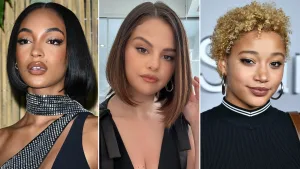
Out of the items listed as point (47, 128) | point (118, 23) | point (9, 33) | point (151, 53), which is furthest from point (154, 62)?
point (9, 33)

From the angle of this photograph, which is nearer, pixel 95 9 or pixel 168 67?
pixel 168 67

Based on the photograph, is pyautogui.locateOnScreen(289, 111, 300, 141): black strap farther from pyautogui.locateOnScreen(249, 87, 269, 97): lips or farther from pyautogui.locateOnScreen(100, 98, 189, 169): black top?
pyautogui.locateOnScreen(100, 98, 189, 169): black top

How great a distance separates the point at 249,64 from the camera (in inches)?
83.1

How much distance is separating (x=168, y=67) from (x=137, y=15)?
0.93 feet

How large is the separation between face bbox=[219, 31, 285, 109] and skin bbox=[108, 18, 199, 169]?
0.74 feet

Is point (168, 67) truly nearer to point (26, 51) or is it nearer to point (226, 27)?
point (226, 27)

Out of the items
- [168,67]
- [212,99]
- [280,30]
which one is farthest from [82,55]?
[280,30]

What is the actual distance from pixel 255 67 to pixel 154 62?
52cm

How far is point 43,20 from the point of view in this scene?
6.72 feet

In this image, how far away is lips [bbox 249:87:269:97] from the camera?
212 centimetres

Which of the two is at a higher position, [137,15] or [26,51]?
[137,15]

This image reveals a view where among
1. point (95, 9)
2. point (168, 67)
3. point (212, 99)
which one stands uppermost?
point (95, 9)

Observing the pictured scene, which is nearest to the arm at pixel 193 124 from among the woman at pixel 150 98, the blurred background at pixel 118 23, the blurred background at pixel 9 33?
the woman at pixel 150 98

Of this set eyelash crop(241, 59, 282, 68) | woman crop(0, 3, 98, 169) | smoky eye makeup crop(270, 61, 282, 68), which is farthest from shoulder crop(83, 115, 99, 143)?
smoky eye makeup crop(270, 61, 282, 68)
